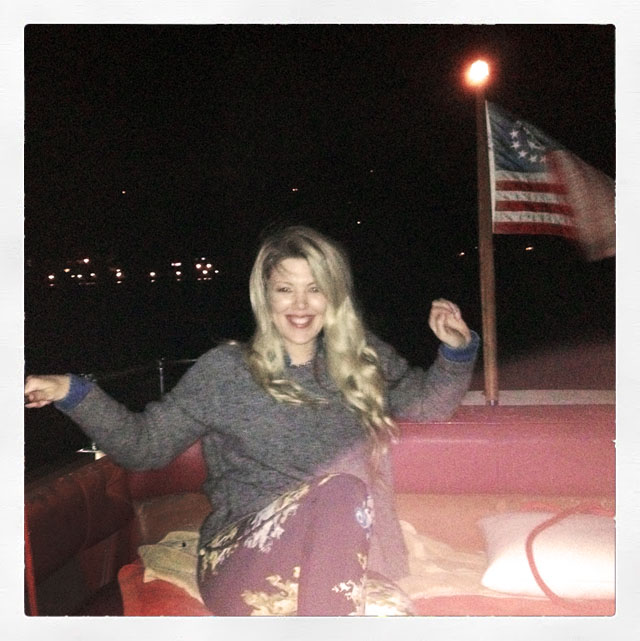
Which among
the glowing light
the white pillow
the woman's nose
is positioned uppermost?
the glowing light

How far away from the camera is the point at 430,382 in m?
2.03

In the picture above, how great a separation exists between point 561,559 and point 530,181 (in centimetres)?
187

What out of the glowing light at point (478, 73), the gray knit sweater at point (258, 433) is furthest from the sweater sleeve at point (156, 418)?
the glowing light at point (478, 73)

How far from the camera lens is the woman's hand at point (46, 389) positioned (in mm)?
1667

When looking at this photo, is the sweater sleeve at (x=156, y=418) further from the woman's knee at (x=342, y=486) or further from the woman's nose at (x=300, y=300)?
the woman's knee at (x=342, y=486)

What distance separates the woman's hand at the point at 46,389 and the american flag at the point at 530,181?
212 cm

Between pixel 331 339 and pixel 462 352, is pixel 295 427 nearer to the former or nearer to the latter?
pixel 331 339

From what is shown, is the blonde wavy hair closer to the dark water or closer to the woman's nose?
the woman's nose

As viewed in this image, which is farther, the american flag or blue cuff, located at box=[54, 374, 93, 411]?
the american flag

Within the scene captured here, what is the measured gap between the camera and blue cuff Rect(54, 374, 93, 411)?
5.51ft

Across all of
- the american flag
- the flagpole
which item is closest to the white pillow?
the flagpole

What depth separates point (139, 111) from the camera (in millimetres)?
3027

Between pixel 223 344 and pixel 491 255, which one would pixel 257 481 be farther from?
pixel 491 255

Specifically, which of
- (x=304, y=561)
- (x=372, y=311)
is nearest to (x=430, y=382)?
(x=304, y=561)
